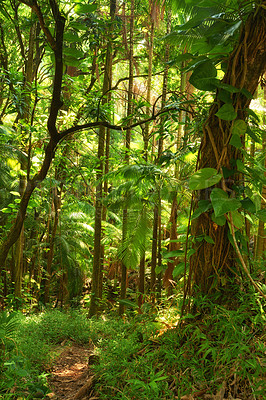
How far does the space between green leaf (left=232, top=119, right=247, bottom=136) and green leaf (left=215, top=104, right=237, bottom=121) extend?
6 cm

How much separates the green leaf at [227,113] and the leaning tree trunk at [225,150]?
0.06 m

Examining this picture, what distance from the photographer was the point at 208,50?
6.50 ft

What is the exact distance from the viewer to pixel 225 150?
1835mm

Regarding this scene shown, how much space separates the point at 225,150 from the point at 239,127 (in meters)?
0.13

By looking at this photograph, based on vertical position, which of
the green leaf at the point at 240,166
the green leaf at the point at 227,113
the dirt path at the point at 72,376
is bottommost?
the dirt path at the point at 72,376

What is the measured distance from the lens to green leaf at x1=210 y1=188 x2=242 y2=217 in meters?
1.60

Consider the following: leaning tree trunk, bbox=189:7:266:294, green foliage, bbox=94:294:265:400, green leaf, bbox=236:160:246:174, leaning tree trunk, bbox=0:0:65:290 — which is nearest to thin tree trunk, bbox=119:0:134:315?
leaning tree trunk, bbox=0:0:65:290

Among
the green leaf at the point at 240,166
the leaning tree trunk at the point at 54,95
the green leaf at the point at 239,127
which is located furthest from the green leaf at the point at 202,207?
the leaning tree trunk at the point at 54,95

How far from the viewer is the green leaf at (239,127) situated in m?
1.79

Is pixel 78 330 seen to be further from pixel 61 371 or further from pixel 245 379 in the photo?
pixel 245 379

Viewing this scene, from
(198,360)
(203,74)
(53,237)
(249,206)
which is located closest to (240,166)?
(249,206)

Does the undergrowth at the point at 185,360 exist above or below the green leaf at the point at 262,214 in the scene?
below

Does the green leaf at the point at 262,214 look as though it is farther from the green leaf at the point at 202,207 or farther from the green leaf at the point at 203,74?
the green leaf at the point at 203,74

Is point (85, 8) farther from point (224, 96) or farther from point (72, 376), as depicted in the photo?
point (72, 376)
